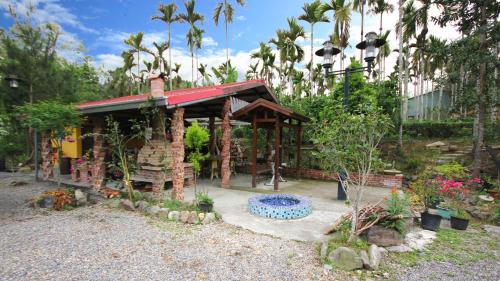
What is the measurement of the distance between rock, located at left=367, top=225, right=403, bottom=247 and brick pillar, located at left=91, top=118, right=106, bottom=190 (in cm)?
750

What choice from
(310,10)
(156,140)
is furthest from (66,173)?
(310,10)

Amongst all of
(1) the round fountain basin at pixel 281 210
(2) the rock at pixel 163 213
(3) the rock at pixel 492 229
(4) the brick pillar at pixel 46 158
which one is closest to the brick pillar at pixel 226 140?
(1) the round fountain basin at pixel 281 210

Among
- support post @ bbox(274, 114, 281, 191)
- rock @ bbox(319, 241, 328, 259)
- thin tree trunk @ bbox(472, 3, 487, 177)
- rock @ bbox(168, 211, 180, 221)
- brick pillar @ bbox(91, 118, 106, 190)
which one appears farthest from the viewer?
thin tree trunk @ bbox(472, 3, 487, 177)

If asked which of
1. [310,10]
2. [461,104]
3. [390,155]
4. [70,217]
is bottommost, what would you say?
[70,217]

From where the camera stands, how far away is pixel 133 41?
24.0 m

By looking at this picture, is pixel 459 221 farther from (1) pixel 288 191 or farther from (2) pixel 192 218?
(2) pixel 192 218

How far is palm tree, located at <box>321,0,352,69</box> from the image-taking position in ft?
49.0

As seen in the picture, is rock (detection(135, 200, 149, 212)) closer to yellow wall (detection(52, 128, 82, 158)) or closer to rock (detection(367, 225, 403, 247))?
rock (detection(367, 225, 403, 247))

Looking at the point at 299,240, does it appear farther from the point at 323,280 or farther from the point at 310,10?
the point at 310,10

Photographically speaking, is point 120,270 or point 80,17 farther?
point 80,17

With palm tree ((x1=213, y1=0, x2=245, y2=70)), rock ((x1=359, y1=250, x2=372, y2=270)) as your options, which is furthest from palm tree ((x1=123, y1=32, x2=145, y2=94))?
rock ((x1=359, y1=250, x2=372, y2=270))

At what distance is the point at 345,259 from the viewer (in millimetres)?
3285

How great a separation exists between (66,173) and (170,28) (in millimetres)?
16785

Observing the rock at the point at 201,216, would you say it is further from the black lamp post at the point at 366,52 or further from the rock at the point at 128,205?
the black lamp post at the point at 366,52
